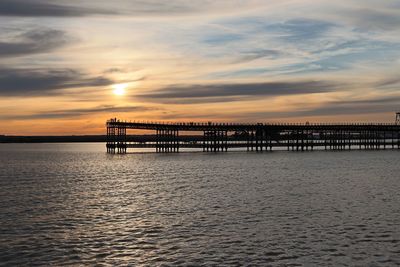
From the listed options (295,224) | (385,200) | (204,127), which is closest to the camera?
(295,224)

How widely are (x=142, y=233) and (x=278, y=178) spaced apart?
101 feet

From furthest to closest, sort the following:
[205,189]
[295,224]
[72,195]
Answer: [205,189]
[72,195]
[295,224]

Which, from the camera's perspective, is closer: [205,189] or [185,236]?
[185,236]

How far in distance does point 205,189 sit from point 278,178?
12191 millimetres

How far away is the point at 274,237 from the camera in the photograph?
75.5 feet

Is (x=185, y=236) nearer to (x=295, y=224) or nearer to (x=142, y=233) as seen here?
(x=142, y=233)

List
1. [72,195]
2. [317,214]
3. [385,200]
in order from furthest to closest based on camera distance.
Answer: [72,195]
[385,200]
[317,214]

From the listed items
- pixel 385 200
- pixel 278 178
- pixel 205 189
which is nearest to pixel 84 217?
pixel 205 189

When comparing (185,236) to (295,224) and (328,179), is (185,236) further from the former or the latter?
(328,179)

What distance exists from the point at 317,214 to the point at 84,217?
13.1 meters

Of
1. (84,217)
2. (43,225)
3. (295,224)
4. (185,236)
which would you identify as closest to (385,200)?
(295,224)

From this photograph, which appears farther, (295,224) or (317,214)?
(317,214)

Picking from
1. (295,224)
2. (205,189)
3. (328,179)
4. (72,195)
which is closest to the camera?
(295,224)

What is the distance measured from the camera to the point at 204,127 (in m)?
120
